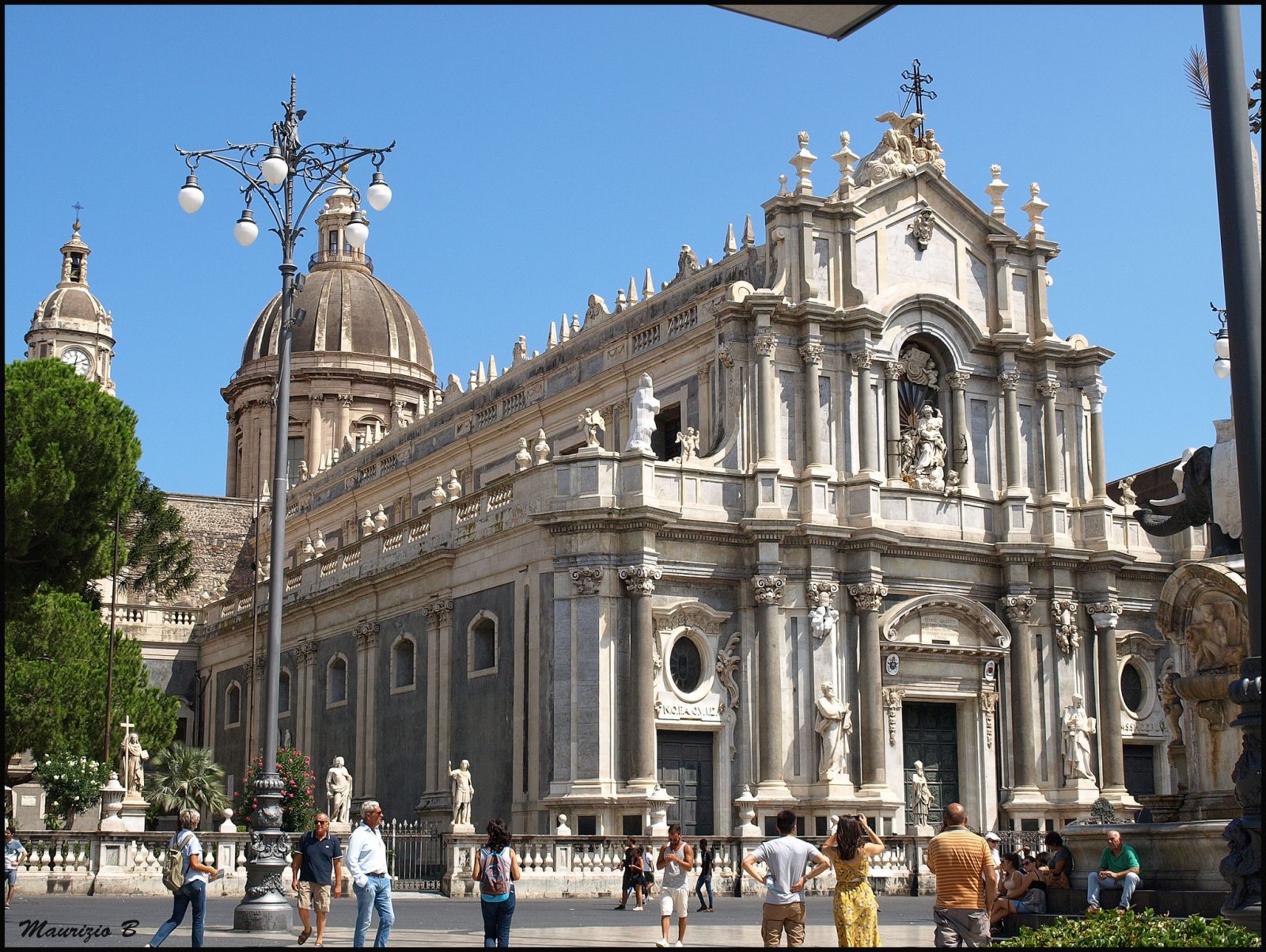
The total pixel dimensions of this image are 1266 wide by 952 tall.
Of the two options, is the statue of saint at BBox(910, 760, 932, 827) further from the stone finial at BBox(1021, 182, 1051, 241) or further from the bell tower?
the bell tower

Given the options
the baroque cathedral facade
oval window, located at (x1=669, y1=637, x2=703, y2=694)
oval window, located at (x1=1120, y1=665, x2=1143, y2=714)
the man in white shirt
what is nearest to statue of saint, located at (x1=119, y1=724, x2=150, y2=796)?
the baroque cathedral facade

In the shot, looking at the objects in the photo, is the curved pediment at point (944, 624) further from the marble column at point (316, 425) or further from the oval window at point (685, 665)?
the marble column at point (316, 425)

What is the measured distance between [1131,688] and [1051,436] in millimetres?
7028

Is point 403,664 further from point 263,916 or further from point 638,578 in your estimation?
point 263,916

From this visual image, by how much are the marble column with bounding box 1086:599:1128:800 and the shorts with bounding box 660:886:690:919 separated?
22.2m

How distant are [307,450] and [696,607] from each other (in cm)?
4051

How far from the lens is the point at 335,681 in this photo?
4697 centimetres

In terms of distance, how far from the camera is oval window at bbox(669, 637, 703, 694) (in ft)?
120

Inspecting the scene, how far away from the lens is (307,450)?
73.6m

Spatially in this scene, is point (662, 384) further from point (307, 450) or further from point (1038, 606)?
point (307, 450)

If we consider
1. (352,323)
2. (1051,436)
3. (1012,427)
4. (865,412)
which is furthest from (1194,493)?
(352,323)

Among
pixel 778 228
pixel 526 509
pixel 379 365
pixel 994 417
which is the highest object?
pixel 379 365

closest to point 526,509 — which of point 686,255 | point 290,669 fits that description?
point 686,255

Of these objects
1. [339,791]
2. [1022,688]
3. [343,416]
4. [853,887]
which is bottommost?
[853,887]
